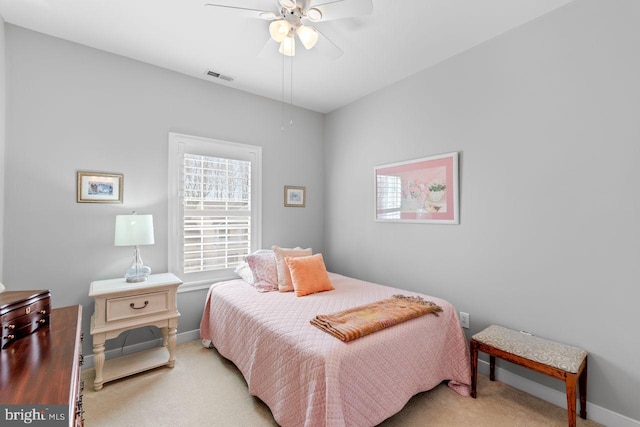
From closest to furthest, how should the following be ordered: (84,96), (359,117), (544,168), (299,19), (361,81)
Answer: (299,19), (544,168), (84,96), (361,81), (359,117)

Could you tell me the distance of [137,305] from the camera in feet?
7.62

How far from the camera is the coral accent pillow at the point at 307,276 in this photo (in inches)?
102

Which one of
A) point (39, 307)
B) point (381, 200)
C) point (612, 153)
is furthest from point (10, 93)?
point (612, 153)

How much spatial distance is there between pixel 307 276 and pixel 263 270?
0.46 meters

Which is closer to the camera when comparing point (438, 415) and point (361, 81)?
point (438, 415)

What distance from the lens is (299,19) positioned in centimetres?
189

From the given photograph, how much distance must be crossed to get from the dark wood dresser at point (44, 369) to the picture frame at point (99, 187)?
4.95ft

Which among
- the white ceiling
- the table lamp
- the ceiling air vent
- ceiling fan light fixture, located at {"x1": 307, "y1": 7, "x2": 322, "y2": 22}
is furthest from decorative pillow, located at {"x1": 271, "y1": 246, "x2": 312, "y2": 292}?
ceiling fan light fixture, located at {"x1": 307, "y1": 7, "x2": 322, "y2": 22}

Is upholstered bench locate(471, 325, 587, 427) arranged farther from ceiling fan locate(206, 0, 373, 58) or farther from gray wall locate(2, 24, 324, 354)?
gray wall locate(2, 24, 324, 354)

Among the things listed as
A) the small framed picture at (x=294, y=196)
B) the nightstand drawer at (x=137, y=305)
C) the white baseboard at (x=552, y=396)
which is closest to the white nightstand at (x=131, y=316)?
the nightstand drawer at (x=137, y=305)

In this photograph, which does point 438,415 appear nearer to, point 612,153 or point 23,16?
point 612,153

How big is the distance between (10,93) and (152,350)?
2.35 meters

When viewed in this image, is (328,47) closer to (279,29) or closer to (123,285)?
(279,29)

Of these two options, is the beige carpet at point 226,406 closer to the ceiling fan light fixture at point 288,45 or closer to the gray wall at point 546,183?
the gray wall at point 546,183
